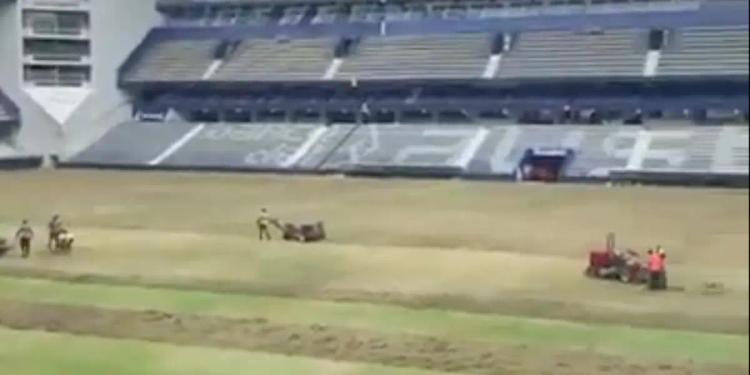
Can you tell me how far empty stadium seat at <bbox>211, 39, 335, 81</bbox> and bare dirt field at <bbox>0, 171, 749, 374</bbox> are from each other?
7.90 m

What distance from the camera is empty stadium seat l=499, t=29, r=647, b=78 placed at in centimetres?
1744

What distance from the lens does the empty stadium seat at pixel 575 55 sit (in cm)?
1744

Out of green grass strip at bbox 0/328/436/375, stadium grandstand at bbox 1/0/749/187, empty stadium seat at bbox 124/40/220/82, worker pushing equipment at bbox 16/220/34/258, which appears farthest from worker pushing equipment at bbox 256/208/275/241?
empty stadium seat at bbox 124/40/220/82

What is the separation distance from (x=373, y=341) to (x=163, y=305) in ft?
4.05

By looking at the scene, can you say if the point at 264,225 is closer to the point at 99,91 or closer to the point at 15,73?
the point at 15,73

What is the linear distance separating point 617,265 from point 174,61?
16645 mm

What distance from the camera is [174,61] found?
71.8ft

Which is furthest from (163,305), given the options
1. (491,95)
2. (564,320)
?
(491,95)

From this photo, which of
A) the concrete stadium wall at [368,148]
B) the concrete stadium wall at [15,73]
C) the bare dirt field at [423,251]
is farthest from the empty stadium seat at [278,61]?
the concrete stadium wall at [15,73]

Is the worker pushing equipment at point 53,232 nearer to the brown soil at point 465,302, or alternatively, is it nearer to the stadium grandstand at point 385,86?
the brown soil at point 465,302

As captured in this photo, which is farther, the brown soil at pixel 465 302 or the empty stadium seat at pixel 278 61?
the empty stadium seat at pixel 278 61

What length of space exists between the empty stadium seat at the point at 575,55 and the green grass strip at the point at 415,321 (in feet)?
40.6

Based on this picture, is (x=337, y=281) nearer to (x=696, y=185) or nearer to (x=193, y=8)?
(x=696, y=185)

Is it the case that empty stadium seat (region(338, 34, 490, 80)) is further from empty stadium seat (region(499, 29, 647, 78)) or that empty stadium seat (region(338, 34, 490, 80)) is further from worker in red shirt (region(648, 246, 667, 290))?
worker in red shirt (region(648, 246, 667, 290))
